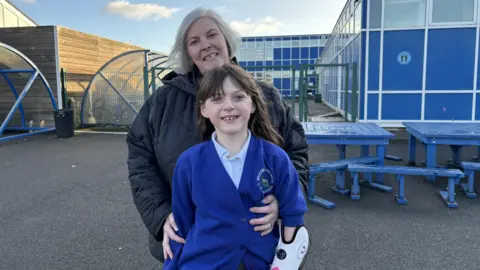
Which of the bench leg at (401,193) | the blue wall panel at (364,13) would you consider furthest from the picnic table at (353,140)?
the blue wall panel at (364,13)

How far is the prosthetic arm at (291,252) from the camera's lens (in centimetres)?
159

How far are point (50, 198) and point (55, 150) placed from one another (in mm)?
4538

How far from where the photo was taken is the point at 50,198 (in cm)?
559

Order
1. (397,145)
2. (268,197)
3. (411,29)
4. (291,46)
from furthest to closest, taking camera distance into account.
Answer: (291,46), (411,29), (397,145), (268,197)

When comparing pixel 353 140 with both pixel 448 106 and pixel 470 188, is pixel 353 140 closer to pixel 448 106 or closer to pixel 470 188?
pixel 470 188

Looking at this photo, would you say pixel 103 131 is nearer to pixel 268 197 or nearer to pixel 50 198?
pixel 50 198

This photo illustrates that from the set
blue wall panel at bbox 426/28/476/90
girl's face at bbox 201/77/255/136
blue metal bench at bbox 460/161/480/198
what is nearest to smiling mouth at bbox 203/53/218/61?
girl's face at bbox 201/77/255/136

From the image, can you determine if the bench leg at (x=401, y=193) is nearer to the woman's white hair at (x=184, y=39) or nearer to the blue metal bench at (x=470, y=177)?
the blue metal bench at (x=470, y=177)

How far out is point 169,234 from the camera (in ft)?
5.73

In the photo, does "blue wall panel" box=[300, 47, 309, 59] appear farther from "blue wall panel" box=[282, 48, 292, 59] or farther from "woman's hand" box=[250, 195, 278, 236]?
"woman's hand" box=[250, 195, 278, 236]

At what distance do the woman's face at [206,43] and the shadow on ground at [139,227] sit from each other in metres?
2.20

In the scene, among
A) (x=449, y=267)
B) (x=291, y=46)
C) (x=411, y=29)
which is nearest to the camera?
(x=449, y=267)

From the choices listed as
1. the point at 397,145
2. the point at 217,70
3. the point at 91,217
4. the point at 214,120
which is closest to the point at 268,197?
the point at 214,120

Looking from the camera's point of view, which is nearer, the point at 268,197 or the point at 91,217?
the point at 268,197
